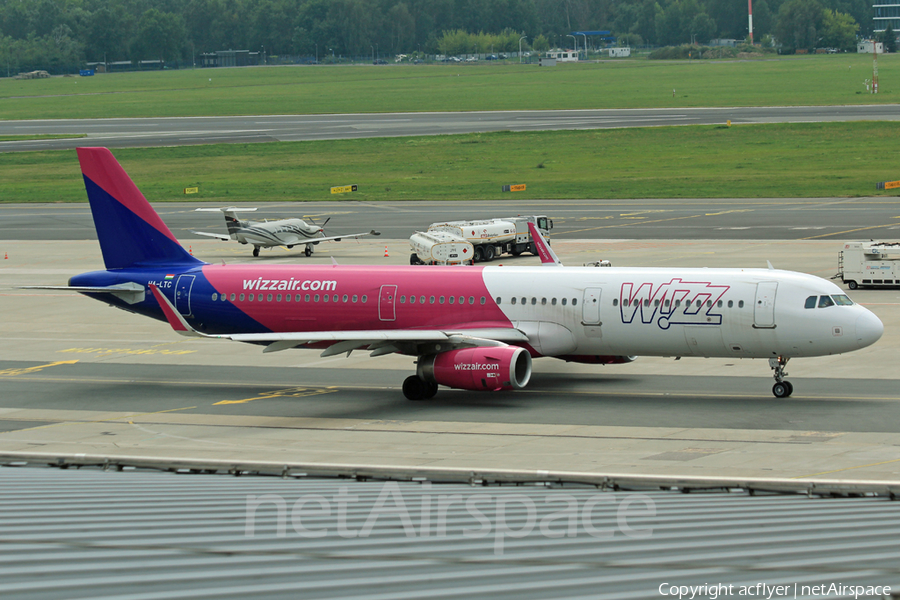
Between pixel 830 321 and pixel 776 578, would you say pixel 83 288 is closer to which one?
pixel 830 321

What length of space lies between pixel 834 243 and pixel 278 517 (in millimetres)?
65529

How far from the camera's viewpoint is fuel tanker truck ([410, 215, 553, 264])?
73.0 m

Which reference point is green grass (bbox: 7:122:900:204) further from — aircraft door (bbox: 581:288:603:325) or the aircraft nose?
the aircraft nose

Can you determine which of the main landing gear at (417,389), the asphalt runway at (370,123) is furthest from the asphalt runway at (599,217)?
the asphalt runway at (370,123)

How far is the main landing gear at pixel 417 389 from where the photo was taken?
3919cm

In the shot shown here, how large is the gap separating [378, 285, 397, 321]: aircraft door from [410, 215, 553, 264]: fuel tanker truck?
1158 inches

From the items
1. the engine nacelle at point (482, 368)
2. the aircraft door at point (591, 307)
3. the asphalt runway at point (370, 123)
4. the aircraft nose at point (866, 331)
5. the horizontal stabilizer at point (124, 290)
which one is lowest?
the engine nacelle at point (482, 368)

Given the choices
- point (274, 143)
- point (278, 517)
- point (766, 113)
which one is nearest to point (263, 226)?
point (278, 517)

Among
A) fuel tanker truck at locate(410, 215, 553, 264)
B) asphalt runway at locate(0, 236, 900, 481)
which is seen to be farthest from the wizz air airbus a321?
fuel tanker truck at locate(410, 215, 553, 264)

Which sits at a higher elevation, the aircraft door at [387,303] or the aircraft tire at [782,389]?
the aircraft door at [387,303]

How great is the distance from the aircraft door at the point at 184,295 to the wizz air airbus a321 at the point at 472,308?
0.04m

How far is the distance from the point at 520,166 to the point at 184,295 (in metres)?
83.0

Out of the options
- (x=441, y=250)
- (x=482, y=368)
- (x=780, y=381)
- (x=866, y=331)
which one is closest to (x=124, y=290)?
(x=482, y=368)

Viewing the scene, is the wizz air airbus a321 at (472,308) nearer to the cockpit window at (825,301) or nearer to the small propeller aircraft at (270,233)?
the cockpit window at (825,301)
